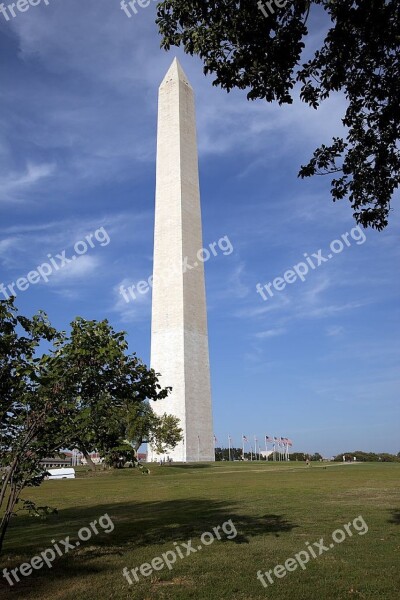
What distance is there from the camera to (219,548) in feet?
42.5

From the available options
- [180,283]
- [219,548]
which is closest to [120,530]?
[219,548]

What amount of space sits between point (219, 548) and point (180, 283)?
58.0 m

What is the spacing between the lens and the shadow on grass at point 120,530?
11508 millimetres

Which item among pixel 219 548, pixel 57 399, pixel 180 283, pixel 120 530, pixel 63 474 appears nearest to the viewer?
pixel 57 399

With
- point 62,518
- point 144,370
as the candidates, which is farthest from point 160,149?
point 144,370

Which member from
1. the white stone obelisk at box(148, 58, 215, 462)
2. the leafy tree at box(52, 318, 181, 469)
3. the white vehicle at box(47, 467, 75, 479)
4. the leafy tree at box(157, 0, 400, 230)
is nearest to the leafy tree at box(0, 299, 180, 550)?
the leafy tree at box(52, 318, 181, 469)

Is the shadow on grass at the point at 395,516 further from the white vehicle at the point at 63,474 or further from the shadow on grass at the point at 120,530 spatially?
the white vehicle at the point at 63,474

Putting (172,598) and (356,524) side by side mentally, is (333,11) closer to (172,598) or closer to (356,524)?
(172,598)

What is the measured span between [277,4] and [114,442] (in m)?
8.81

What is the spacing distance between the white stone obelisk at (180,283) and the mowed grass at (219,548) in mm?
43813

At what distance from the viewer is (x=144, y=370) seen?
11297 mm

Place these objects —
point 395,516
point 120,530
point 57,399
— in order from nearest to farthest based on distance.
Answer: point 57,399 → point 120,530 → point 395,516

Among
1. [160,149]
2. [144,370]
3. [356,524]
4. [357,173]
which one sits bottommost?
[356,524]

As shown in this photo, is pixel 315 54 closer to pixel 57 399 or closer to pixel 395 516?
pixel 57 399
